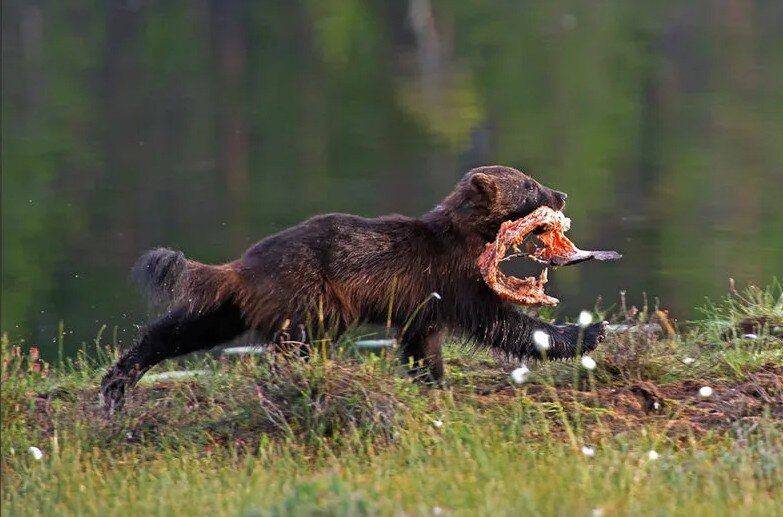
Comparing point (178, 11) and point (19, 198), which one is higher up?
point (178, 11)

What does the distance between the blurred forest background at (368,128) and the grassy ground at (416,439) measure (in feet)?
12.2

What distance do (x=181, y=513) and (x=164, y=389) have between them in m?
2.36

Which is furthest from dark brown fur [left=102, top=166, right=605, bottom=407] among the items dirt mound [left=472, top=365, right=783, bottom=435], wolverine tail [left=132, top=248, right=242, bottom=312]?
dirt mound [left=472, top=365, right=783, bottom=435]

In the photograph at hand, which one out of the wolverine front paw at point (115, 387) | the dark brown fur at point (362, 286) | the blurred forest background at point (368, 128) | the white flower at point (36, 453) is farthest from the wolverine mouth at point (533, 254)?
the blurred forest background at point (368, 128)

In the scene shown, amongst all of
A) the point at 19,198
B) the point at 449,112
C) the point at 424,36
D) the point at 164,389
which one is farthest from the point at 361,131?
the point at 164,389

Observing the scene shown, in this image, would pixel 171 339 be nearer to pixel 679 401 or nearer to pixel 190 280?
pixel 190 280

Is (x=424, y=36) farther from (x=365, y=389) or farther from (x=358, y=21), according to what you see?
(x=365, y=389)

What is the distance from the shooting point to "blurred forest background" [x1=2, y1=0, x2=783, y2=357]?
1478 cm

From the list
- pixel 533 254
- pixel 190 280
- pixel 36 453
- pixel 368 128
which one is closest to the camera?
pixel 36 453

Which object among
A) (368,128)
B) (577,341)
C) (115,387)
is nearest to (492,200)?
(577,341)

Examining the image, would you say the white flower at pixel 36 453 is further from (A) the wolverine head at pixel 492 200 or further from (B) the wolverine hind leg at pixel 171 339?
(A) the wolverine head at pixel 492 200

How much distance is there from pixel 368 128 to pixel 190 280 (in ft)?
52.6

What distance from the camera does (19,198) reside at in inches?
734

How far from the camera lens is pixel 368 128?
23.2 meters
